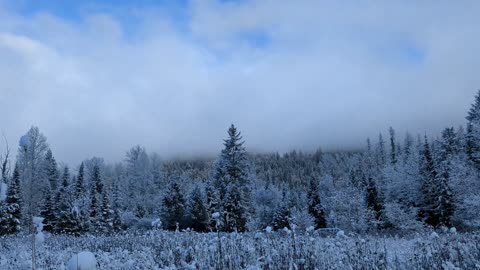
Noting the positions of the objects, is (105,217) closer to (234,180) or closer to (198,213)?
(198,213)

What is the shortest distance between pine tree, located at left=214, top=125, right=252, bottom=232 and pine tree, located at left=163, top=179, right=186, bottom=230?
646 cm

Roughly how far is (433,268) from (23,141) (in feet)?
21.3

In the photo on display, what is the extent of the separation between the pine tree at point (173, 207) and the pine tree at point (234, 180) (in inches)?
254

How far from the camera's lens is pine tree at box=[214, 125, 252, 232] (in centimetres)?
3628

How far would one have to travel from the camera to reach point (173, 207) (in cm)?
4241

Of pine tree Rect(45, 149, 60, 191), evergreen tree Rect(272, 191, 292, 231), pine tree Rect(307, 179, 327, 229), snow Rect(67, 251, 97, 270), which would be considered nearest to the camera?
snow Rect(67, 251, 97, 270)

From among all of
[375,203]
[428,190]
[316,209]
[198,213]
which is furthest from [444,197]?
[198,213]

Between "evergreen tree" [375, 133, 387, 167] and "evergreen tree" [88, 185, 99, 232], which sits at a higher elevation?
"evergreen tree" [375, 133, 387, 167]

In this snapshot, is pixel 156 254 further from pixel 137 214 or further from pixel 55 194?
pixel 137 214

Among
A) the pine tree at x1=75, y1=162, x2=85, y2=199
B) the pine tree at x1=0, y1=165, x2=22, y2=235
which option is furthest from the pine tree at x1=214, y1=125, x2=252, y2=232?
the pine tree at x1=75, y1=162, x2=85, y2=199

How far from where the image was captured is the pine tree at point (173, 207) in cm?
4225

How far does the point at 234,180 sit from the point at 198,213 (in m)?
7.00

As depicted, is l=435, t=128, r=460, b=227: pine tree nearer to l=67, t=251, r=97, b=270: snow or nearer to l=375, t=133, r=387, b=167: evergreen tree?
l=67, t=251, r=97, b=270: snow

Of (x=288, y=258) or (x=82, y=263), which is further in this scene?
(x=288, y=258)
